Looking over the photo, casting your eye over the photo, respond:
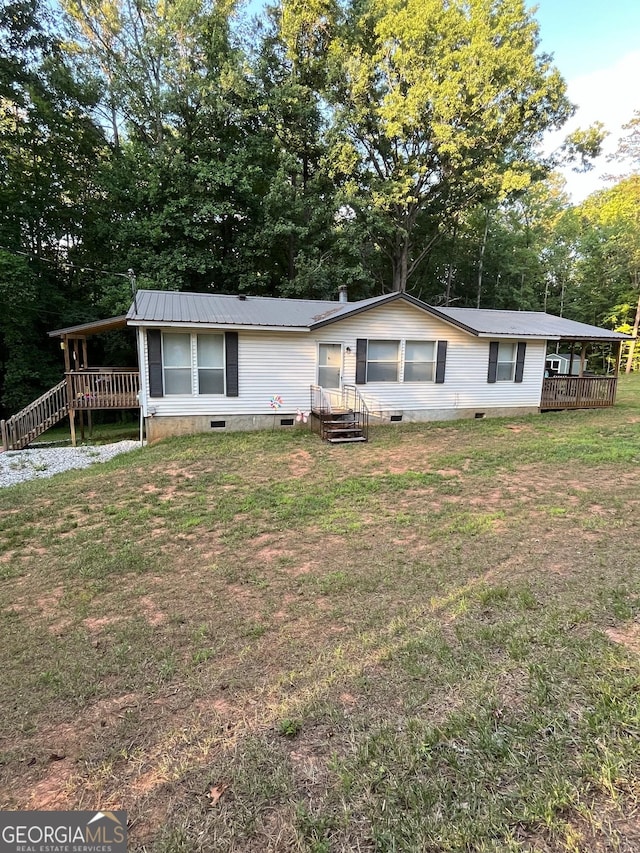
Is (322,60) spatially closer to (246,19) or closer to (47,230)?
(246,19)

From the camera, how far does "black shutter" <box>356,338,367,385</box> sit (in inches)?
455

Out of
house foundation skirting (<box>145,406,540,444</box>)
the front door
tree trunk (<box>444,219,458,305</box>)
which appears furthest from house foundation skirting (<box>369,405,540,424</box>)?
tree trunk (<box>444,219,458,305</box>)

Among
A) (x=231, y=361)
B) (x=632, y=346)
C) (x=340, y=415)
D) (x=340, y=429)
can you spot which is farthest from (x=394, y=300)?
(x=632, y=346)

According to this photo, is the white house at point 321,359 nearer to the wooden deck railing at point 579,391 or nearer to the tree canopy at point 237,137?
the wooden deck railing at point 579,391

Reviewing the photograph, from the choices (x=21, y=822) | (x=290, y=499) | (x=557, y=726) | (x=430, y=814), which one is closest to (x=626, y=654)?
(x=557, y=726)

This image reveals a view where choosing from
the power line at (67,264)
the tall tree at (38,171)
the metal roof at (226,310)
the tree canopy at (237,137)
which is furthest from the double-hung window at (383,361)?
the tall tree at (38,171)

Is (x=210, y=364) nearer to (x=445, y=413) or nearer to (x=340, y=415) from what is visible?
(x=340, y=415)

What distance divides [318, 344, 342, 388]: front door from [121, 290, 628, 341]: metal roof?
0.83 meters

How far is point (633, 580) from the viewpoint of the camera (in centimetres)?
354

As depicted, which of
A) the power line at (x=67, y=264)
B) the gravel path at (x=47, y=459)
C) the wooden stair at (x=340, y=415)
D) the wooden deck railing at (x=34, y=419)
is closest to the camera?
the gravel path at (x=47, y=459)

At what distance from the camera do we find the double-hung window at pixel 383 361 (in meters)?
11.8

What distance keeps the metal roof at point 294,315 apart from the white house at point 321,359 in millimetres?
35

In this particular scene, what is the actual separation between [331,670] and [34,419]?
12.0 meters

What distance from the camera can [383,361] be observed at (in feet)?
39.2
